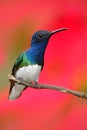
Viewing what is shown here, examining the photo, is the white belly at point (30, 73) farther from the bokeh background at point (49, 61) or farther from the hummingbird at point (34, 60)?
the bokeh background at point (49, 61)

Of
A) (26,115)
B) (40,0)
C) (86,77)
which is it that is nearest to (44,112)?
(26,115)

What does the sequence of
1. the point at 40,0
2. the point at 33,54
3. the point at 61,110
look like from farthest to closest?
the point at 40,0 < the point at 61,110 < the point at 33,54

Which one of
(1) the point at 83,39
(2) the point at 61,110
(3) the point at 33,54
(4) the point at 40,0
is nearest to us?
(3) the point at 33,54

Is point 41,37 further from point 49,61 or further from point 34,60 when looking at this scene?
point 49,61

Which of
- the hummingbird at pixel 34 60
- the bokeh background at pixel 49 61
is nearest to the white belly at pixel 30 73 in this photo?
the hummingbird at pixel 34 60

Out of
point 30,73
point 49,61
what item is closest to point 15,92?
point 30,73

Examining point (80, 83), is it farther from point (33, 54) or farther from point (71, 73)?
point (33, 54)
